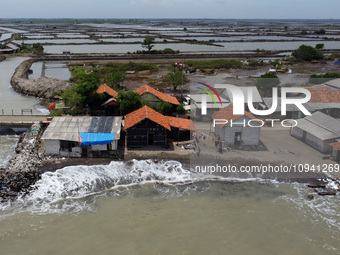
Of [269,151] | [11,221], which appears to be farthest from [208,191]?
[11,221]

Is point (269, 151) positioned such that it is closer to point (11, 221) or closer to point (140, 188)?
point (140, 188)

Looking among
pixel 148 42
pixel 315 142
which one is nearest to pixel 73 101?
pixel 315 142

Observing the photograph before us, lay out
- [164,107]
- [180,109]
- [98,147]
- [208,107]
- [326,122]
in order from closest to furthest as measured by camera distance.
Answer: [98,147] → [326,122] → [164,107] → [208,107] → [180,109]

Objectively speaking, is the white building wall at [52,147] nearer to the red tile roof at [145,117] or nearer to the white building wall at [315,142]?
the red tile roof at [145,117]

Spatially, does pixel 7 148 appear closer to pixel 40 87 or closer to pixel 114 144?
pixel 114 144

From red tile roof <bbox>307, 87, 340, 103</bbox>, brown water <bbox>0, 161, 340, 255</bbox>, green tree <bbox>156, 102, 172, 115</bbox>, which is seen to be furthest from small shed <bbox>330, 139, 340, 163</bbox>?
green tree <bbox>156, 102, 172, 115</bbox>

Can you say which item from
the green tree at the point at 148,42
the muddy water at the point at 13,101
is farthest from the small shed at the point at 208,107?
the green tree at the point at 148,42
